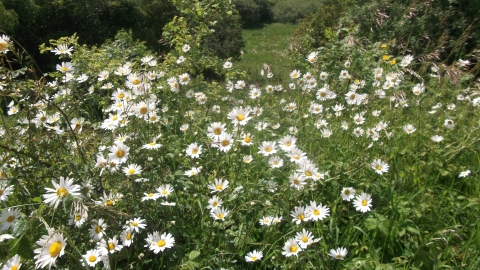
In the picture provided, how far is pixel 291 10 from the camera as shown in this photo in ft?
100

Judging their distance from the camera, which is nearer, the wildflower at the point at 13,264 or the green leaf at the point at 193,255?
the wildflower at the point at 13,264

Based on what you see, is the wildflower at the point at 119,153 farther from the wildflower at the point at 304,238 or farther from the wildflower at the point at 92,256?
the wildflower at the point at 304,238

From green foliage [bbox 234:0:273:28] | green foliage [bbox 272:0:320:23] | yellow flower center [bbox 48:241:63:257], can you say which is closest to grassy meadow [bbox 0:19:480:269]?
yellow flower center [bbox 48:241:63:257]

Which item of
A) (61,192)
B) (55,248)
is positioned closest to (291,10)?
(61,192)

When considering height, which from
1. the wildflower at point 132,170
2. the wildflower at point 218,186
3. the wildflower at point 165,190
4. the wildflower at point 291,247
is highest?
the wildflower at point 132,170

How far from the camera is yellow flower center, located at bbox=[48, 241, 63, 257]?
4.14ft

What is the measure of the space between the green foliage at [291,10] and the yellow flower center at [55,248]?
1162 inches

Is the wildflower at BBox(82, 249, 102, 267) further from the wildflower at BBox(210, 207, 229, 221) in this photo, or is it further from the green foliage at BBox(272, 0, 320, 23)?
the green foliage at BBox(272, 0, 320, 23)

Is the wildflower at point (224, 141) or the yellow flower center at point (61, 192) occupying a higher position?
the yellow flower center at point (61, 192)

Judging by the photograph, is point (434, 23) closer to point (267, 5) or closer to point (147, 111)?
point (147, 111)

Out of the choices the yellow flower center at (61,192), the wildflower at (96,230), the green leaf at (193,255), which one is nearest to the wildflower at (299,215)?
the green leaf at (193,255)

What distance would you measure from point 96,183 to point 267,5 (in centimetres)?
3047

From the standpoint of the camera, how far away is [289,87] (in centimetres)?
357

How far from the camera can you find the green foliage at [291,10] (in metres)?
29.6
